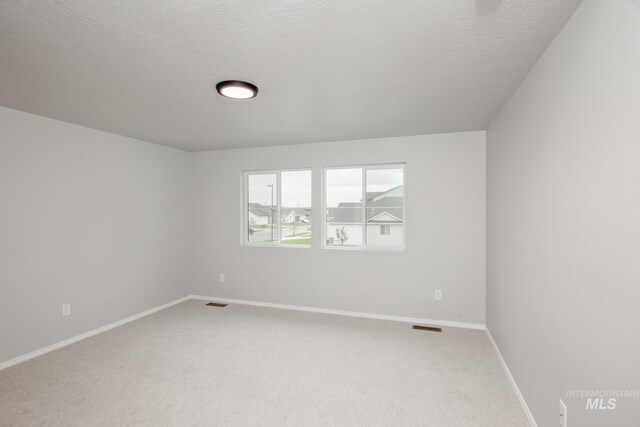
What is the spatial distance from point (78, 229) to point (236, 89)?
8.95ft

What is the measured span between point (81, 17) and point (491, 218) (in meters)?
3.84

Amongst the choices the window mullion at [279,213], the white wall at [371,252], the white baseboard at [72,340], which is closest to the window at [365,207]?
the white wall at [371,252]

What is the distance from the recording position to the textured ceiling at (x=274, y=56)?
1.50 metres

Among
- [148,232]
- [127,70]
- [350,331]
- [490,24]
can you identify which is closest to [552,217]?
[490,24]

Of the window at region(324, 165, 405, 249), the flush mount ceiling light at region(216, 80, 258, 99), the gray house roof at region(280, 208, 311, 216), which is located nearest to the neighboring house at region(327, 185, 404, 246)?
the window at region(324, 165, 405, 249)

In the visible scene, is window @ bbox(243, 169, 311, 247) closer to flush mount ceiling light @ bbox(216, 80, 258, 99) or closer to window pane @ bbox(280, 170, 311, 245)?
window pane @ bbox(280, 170, 311, 245)

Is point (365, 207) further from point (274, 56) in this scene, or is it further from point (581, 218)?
point (581, 218)

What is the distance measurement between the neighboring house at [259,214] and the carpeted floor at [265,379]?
5.54 ft

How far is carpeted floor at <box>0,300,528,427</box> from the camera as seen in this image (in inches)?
86.4

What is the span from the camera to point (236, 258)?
491 cm

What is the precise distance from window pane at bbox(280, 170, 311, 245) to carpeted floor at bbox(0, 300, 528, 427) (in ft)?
4.52

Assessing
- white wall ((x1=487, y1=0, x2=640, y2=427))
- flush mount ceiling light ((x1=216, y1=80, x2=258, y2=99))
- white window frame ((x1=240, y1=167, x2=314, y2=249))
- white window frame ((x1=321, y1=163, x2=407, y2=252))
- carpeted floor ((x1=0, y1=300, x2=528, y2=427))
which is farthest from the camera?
white window frame ((x1=240, y1=167, x2=314, y2=249))

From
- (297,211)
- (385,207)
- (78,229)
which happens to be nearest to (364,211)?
(385,207)

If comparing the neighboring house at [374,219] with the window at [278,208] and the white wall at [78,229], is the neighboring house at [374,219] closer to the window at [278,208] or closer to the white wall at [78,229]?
the window at [278,208]
